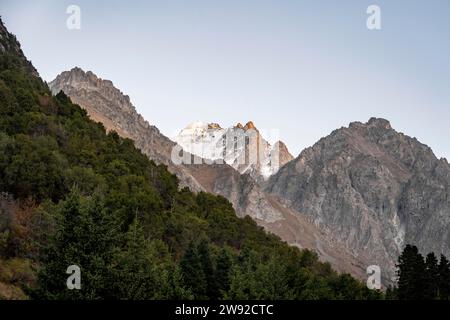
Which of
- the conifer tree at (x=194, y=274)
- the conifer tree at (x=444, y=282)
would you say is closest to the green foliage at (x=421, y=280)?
the conifer tree at (x=444, y=282)

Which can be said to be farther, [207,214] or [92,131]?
[207,214]

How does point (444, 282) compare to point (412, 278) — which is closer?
point (444, 282)

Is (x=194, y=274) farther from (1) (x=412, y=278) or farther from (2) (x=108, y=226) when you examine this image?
(1) (x=412, y=278)

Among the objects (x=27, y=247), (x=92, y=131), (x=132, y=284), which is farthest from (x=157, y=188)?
(x=132, y=284)

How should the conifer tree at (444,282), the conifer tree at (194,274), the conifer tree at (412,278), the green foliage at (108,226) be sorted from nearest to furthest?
A: the green foliage at (108,226), the conifer tree at (194,274), the conifer tree at (444,282), the conifer tree at (412,278)

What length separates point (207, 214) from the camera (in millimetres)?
95875

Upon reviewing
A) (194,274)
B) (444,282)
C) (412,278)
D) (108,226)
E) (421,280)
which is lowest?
(194,274)

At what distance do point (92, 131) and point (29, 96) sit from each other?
11.0 meters

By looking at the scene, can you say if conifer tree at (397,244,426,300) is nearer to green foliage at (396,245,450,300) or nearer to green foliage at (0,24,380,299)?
green foliage at (396,245,450,300)

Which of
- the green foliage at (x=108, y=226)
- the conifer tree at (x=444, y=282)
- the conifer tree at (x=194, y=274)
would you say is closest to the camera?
the green foliage at (x=108, y=226)

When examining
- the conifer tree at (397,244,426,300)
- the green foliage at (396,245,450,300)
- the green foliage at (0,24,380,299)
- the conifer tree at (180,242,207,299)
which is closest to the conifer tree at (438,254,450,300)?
the green foliage at (396,245,450,300)

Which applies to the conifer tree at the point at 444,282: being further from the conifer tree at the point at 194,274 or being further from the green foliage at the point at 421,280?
the conifer tree at the point at 194,274

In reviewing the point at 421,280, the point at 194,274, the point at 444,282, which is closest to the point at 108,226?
the point at 194,274

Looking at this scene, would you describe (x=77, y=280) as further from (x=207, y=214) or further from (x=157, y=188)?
(x=207, y=214)
